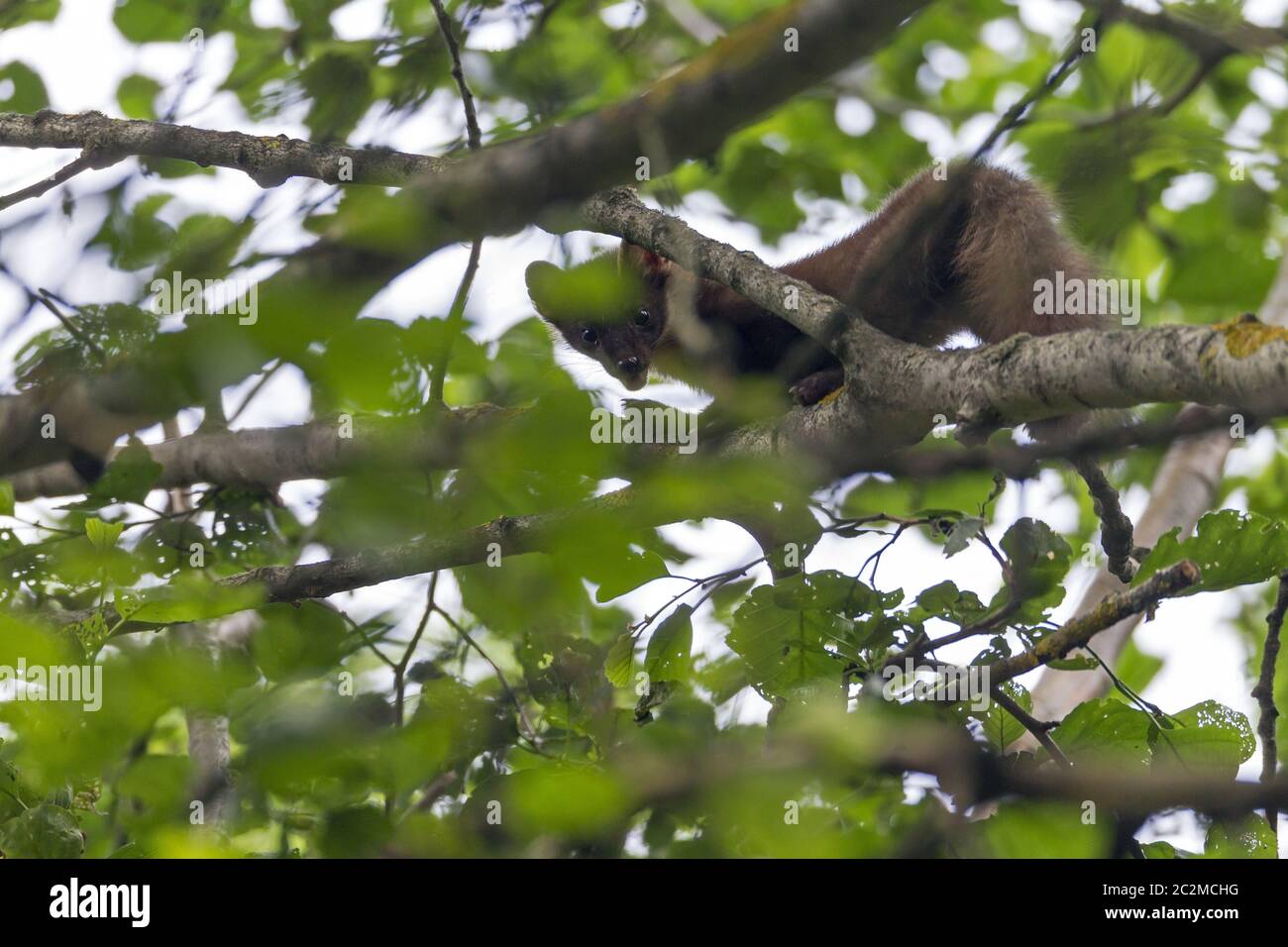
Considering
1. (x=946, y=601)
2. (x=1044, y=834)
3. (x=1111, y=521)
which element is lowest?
(x=1044, y=834)

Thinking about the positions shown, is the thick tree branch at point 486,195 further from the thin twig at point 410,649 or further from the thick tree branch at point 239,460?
the thick tree branch at point 239,460

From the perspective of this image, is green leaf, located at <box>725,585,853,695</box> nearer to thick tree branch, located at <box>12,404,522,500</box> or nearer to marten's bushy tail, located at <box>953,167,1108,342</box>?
thick tree branch, located at <box>12,404,522,500</box>

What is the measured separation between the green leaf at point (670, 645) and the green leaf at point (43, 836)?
1.75m

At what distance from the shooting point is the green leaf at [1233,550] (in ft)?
10.6

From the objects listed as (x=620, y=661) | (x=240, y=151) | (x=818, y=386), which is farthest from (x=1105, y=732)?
(x=240, y=151)

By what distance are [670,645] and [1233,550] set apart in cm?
175

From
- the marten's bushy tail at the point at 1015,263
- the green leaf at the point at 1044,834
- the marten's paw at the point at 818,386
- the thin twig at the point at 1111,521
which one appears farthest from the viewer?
the marten's paw at the point at 818,386

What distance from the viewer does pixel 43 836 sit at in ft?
9.55

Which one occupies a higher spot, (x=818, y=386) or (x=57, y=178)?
(x=57, y=178)

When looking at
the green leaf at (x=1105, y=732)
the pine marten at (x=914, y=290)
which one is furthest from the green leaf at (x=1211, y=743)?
the pine marten at (x=914, y=290)

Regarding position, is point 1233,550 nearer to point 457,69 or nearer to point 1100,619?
point 1100,619

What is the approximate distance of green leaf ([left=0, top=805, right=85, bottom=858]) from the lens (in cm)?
290

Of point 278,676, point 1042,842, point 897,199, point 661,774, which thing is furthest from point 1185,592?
point 897,199

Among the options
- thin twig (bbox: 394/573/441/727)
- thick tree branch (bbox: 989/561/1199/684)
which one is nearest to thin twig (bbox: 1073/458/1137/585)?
thick tree branch (bbox: 989/561/1199/684)
